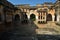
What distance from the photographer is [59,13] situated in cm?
1470

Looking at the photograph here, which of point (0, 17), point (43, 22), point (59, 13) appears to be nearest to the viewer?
point (0, 17)

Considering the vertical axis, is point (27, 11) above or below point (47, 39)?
above

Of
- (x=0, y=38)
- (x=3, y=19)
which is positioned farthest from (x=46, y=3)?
(x=0, y=38)

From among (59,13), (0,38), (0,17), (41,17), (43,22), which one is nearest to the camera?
(0,38)

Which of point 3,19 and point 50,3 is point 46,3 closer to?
point 50,3

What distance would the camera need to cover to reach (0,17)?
9.80 metres

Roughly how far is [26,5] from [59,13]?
866 centimetres

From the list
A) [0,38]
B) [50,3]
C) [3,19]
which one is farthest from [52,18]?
[0,38]

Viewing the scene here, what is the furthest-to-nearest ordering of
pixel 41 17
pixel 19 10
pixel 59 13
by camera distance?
pixel 19 10
pixel 41 17
pixel 59 13

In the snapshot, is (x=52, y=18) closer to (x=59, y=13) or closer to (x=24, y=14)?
(x=24, y=14)

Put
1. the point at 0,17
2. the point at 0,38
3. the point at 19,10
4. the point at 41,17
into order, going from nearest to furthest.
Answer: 1. the point at 0,38
2. the point at 0,17
3. the point at 41,17
4. the point at 19,10

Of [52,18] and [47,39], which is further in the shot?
[52,18]

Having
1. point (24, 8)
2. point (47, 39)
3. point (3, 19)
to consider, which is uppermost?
point (24, 8)

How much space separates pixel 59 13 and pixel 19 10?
853cm
